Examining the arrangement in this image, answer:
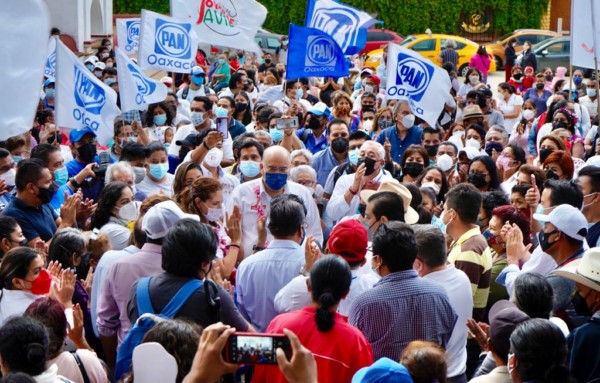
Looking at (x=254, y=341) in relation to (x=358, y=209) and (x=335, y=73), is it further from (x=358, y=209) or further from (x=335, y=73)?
(x=335, y=73)

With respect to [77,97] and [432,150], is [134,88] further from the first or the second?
[432,150]

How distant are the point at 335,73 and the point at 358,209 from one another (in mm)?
5226

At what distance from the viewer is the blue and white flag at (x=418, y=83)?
1178 cm

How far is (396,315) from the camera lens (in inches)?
197

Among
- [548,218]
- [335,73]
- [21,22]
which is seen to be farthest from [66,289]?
[335,73]

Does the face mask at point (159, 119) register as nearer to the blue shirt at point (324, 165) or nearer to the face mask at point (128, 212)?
the blue shirt at point (324, 165)

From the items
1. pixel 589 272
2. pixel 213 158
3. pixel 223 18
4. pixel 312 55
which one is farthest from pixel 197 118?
pixel 589 272

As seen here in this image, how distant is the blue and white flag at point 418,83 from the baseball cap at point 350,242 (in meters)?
6.47

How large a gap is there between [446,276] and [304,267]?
32.1 inches

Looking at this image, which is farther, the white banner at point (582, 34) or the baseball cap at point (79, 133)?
the baseball cap at point (79, 133)

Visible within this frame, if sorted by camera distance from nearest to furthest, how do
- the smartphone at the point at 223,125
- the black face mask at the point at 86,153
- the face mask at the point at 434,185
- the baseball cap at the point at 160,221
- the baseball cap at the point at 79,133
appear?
the baseball cap at the point at 160,221 → the face mask at the point at 434,185 → the black face mask at the point at 86,153 → the baseball cap at the point at 79,133 → the smartphone at the point at 223,125

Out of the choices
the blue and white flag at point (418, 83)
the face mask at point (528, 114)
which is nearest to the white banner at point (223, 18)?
the blue and white flag at point (418, 83)

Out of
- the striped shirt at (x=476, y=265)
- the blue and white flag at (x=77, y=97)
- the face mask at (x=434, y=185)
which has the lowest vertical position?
the striped shirt at (x=476, y=265)

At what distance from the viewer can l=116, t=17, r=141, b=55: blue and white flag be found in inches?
683
